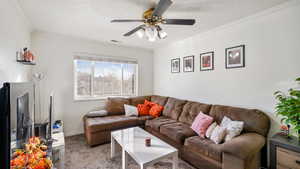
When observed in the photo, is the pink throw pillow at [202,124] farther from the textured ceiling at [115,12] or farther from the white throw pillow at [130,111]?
the textured ceiling at [115,12]

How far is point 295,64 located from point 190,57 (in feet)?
6.04

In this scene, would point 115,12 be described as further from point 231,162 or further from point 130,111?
point 231,162

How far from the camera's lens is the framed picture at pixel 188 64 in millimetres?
3336

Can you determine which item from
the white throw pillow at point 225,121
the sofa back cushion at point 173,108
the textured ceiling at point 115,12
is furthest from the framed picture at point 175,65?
the white throw pillow at point 225,121

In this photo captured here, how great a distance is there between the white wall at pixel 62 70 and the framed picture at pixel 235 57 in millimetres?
2974

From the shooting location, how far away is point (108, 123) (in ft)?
9.55

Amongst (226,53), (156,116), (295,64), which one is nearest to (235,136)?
(295,64)

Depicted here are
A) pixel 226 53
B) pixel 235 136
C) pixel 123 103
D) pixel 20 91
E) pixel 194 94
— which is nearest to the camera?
pixel 20 91

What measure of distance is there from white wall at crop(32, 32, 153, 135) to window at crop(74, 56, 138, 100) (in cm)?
18

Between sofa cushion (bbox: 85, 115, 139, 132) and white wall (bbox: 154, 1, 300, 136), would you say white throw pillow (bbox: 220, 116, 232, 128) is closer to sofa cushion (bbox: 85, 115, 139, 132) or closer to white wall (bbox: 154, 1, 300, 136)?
white wall (bbox: 154, 1, 300, 136)

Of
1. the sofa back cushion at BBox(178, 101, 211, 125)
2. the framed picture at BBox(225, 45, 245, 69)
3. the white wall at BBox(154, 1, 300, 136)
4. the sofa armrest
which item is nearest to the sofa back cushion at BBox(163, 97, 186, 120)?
the sofa back cushion at BBox(178, 101, 211, 125)

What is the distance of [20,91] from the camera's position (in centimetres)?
102

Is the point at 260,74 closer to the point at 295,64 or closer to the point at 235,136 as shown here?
the point at 295,64

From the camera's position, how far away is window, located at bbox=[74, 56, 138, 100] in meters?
3.56
